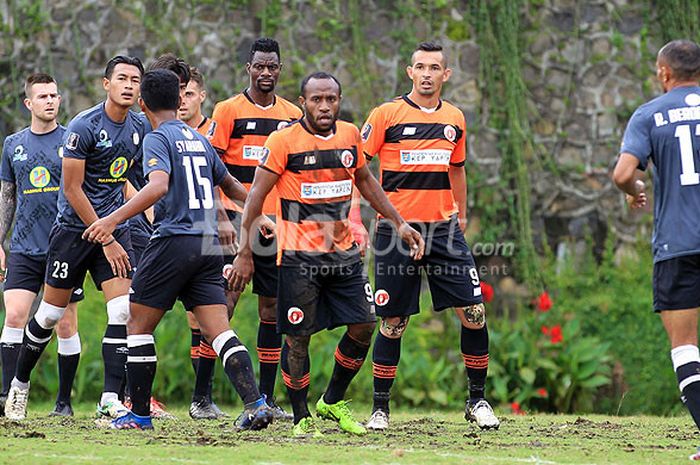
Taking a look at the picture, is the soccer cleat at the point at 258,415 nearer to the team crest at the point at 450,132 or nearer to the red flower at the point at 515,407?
the team crest at the point at 450,132

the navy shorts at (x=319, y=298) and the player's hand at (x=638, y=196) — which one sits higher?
the player's hand at (x=638, y=196)

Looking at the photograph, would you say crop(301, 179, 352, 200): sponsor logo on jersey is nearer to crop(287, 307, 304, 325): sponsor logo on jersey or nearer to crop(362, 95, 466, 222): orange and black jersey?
crop(287, 307, 304, 325): sponsor logo on jersey

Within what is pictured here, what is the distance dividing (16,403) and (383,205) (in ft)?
10.1

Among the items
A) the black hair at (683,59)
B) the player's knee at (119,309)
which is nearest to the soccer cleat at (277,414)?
the player's knee at (119,309)

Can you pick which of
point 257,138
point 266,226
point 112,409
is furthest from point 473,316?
point 112,409

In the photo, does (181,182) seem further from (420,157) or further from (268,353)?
(268,353)

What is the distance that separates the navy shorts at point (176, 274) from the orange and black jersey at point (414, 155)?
66.6 inches

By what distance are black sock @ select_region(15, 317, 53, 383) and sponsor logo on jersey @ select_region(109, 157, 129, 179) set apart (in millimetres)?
1246

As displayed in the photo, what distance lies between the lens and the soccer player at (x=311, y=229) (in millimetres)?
7465

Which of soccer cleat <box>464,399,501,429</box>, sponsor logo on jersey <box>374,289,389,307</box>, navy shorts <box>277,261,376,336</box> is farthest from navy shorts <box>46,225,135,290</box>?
soccer cleat <box>464,399,501,429</box>

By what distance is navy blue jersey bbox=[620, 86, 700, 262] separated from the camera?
21.3 ft

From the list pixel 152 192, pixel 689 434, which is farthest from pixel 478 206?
pixel 152 192

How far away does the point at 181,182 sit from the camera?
7.34 m

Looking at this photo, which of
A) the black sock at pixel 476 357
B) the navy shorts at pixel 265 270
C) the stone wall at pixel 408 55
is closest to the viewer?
the black sock at pixel 476 357
